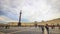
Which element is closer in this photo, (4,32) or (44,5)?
(4,32)

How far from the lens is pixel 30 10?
5660 millimetres

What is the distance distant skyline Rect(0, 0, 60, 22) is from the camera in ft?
18.2

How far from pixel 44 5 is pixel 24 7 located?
720 mm

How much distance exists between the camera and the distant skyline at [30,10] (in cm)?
554

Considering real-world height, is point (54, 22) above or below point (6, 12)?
below

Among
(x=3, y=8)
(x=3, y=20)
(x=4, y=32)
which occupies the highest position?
(x=3, y=8)

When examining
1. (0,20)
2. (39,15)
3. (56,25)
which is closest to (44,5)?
(39,15)

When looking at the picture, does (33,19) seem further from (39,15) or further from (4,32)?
(4,32)

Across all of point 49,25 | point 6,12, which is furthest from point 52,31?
point 6,12

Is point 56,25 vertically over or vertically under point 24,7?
under

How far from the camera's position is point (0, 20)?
5.54m

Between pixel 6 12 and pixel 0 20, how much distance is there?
0.35 metres

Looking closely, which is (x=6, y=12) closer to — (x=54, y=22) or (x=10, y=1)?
(x=10, y=1)

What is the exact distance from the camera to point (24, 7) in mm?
5664
